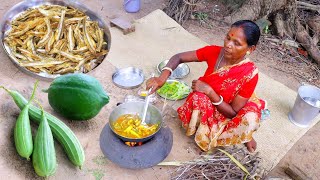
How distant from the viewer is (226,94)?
3256mm

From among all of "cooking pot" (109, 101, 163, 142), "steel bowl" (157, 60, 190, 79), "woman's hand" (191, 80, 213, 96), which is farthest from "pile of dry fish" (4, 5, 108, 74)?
"woman's hand" (191, 80, 213, 96)

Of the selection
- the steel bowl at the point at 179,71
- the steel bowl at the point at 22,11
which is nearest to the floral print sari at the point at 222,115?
the steel bowl at the point at 179,71

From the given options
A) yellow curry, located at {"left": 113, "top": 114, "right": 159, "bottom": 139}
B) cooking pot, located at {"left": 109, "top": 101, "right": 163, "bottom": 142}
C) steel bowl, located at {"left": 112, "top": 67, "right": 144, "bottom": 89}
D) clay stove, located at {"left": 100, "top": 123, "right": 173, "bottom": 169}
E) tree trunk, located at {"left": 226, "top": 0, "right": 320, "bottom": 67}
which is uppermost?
tree trunk, located at {"left": 226, "top": 0, "right": 320, "bottom": 67}

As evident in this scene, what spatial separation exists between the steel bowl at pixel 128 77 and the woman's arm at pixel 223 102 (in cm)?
100

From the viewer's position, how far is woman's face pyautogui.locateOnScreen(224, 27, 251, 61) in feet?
9.72

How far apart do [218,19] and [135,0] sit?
139 centimetres

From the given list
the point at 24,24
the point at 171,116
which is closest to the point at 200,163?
the point at 171,116

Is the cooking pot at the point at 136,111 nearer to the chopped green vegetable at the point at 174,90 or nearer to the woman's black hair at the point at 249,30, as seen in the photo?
the chopped green vegetable at the point at 174,90

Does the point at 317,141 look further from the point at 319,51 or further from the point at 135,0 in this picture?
the point at 135,0

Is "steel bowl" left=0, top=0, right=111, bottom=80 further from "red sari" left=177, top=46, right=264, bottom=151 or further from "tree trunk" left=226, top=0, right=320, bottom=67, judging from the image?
"tree trunk" left=226, top=0, right=320, bottom=67

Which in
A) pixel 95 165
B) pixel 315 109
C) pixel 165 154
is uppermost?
pixel 315 109

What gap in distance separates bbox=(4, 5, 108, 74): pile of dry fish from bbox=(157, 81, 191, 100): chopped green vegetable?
0.87m

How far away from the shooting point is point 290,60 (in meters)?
5.24

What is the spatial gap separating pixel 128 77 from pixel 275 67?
6.95 ft
